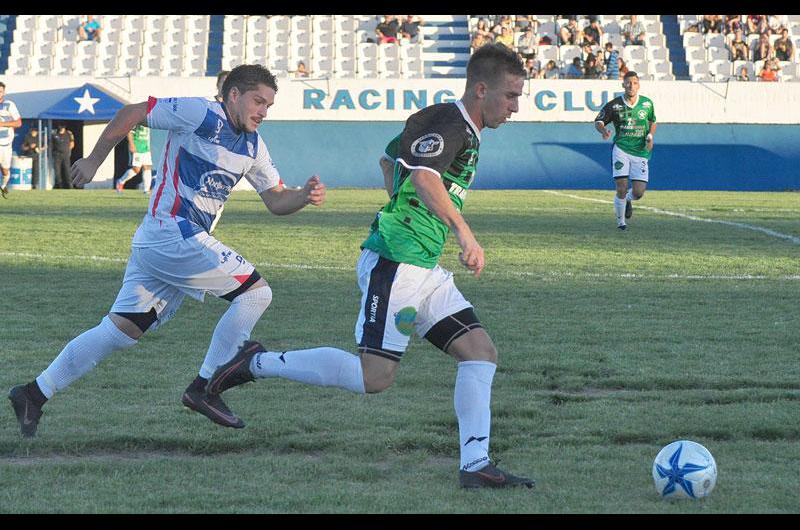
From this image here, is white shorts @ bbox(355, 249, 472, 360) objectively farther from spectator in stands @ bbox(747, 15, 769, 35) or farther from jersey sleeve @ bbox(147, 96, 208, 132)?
spectator in stands @ bbox(747, 15, 769, 35)

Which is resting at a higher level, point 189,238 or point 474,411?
point 189,238

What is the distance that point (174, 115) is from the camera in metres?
5.89

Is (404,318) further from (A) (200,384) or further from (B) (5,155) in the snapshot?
(B) (5,155)

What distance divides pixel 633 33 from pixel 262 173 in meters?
32.8

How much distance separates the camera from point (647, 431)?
224 inches

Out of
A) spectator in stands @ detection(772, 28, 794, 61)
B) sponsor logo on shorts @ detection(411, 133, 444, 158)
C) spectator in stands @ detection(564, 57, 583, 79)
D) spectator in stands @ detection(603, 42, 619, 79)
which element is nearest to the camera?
sponsor logo on shorts @ detection(411, 133, 444, 158)

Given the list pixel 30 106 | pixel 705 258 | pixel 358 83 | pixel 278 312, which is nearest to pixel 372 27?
pixel 358 83

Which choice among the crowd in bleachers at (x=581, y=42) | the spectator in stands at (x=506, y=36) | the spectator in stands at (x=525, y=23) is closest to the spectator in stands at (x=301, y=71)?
the crowd in bleachers at (x=581, y=42)

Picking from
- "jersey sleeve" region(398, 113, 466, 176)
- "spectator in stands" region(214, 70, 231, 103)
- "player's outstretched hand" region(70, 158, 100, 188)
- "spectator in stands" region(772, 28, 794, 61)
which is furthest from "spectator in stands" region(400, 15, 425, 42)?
"jersey sleeve" region(398, 113, 466, 176)

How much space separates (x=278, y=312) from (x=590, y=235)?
7953mm

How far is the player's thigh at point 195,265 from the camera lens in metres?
5.84

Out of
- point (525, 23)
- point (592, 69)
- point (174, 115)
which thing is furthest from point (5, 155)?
point (174, 115)

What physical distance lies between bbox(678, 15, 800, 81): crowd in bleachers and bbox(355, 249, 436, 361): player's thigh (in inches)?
1215

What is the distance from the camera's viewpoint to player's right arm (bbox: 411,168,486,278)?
4.70 m
